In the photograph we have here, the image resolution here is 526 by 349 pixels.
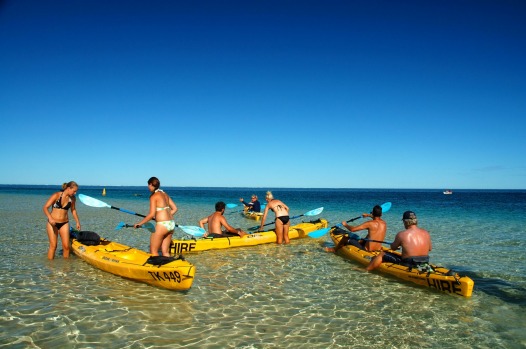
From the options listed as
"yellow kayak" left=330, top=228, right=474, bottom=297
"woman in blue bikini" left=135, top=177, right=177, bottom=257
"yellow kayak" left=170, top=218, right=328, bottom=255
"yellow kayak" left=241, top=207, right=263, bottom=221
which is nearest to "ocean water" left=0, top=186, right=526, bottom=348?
"yellow kayak" left=330, top=228, right=474, bottom=297

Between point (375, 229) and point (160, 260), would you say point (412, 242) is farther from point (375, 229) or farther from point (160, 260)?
point (160, 260)

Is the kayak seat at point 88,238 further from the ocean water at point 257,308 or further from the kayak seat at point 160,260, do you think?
the kayak seat at point 160,260

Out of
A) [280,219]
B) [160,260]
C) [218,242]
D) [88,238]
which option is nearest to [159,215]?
[160,260]

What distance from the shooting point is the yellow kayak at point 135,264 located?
7.15 meters

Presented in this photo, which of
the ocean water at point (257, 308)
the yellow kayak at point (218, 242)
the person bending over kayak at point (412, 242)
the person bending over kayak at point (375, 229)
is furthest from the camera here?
the yellow kayak at point (218, 242)

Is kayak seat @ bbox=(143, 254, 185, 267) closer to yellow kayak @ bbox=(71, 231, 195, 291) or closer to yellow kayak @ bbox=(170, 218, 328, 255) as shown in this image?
yellow kayak @ bbox=(71, 231, 195, 291)

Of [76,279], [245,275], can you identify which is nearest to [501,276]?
[245,275]

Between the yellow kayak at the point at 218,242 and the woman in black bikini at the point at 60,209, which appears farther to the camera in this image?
the yellow kayak at the point at 218,242

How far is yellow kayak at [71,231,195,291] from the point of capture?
715cm

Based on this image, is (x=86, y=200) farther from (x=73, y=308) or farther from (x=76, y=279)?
(x=73, y=308)

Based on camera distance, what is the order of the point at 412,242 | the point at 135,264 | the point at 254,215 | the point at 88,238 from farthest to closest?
1. the point at 254,215
2. the point at 88,238
3. the point at 412,242
4. the point at 135,264

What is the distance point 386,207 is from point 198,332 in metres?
10.9

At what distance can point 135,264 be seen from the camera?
7.90 meters

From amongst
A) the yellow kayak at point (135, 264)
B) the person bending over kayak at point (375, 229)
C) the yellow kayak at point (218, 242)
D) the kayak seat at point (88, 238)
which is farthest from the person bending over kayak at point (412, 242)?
the kayak seat at point (88, 238)
